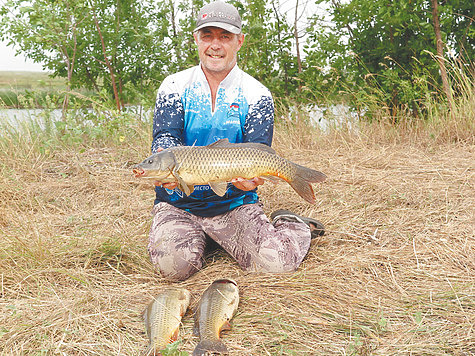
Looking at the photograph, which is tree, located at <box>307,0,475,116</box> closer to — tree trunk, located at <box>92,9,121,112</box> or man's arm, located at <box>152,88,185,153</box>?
tree trunk, located at <box>92,9,121,112</box>

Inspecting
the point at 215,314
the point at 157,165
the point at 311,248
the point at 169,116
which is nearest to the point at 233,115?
the point at 169,116

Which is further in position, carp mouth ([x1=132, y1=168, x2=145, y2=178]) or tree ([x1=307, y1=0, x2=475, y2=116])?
tree ([x1=307, y1=0, x2=475, y2=116])

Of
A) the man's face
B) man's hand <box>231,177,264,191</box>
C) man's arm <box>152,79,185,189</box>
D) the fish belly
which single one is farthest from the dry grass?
the man's face

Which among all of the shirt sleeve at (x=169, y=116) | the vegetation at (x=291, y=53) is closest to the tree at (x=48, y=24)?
the vegetation at (x=291, y=53)

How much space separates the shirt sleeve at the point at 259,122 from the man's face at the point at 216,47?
0.36 meters

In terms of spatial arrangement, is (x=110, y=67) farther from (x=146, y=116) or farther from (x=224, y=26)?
(x=224, y=26)

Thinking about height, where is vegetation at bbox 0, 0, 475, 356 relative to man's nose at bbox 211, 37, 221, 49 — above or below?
below

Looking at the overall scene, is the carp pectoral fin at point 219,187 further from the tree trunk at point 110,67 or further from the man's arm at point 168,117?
the tree trunk at point 110,67

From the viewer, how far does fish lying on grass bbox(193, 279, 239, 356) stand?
2273mm

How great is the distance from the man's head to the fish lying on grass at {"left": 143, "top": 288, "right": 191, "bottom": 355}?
162 cm

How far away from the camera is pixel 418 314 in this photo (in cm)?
247

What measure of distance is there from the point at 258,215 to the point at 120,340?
1.36 meters

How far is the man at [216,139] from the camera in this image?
3.24 meters

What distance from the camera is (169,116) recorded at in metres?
3.44
